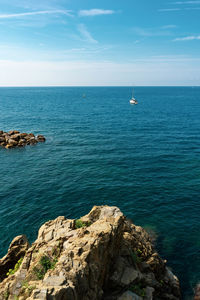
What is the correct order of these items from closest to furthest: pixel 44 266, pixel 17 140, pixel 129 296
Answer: pixel 44 266 → pixel 129 296 → pixel 17 140

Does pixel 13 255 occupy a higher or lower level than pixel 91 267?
lower

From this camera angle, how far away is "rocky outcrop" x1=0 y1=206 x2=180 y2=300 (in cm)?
1345

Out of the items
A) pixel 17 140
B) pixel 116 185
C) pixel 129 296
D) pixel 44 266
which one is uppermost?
pixel 44 266

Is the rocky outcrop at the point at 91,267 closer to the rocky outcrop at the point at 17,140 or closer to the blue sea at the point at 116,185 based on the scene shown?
the blue sea at the point at 116,185

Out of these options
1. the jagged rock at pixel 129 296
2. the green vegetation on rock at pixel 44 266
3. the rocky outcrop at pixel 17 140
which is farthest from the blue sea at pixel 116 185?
the green vegetation on rock at pixel 44 266

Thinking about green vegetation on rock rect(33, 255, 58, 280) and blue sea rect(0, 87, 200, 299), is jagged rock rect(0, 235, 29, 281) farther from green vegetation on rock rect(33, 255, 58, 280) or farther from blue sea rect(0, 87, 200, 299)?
green vegetation on rock rect(33, 255, 58, 280)

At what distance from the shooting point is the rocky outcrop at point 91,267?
1345 cm

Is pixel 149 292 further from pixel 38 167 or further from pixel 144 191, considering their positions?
pixel 38 167

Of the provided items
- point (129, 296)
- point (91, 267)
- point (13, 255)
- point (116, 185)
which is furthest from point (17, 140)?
point (129, 296)

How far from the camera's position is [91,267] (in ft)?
49.9

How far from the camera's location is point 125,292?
1739 centimetres

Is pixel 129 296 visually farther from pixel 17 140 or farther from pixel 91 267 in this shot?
pixel 17 140

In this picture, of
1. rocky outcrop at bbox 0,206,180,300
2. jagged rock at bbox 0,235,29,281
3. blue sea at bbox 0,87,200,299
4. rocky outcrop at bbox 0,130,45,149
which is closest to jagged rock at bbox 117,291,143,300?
rocky outcrop at bbox 0,206,180,300

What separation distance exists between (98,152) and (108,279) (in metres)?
44.1
